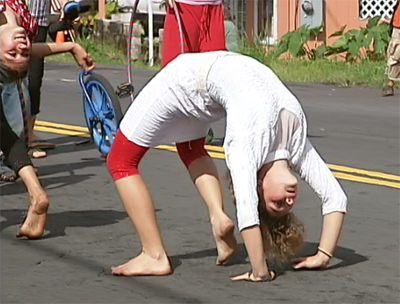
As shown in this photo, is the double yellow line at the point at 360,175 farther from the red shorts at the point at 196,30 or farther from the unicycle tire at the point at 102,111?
the red shorts at the point at 196,30

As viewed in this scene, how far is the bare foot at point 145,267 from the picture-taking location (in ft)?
20.2

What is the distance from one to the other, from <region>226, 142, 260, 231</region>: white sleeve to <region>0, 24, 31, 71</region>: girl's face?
68.8 inches

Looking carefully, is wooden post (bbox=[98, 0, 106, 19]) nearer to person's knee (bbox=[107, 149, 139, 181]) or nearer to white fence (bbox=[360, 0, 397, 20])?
white fence (bbox=[360, 0, 397, 20])

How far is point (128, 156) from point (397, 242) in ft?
5.97

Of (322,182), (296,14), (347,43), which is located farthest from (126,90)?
(296,14)

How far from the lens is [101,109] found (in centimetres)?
1026

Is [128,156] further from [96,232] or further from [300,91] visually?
[300,91]

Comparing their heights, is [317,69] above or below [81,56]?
below

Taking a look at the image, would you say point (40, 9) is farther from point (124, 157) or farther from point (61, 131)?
point (124, 157)

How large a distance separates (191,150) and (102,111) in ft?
12.5

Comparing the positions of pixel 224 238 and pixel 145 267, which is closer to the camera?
pixel 145 267

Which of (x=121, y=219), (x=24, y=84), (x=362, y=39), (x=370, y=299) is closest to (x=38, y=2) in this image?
(x=24, y=84)

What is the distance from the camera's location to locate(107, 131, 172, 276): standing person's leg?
6.12 metres

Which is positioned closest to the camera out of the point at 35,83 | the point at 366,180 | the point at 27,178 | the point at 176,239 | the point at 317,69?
the point at 27,178
